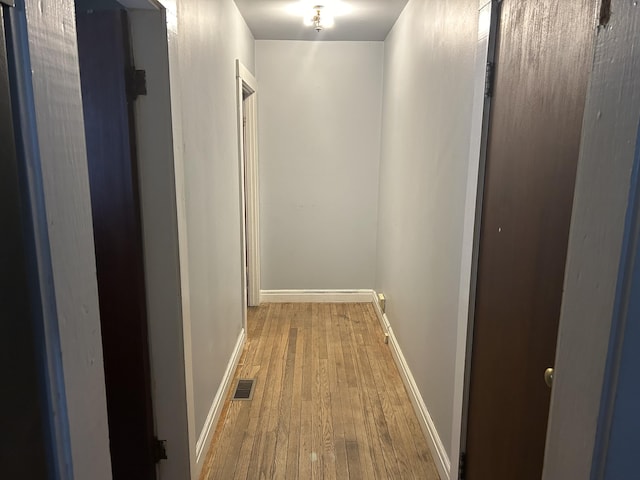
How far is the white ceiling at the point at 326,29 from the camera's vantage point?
9.53ft

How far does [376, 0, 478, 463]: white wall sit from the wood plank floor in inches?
9.2

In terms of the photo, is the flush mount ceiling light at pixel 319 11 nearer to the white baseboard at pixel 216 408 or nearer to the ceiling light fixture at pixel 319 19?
the ceiling light fixture at pixel 319 19

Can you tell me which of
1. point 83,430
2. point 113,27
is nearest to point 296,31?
point 113,27

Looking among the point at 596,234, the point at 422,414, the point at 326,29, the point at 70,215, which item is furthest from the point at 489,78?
the point at 326,29

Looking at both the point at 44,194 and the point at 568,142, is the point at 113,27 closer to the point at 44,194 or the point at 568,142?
the point at 44,194

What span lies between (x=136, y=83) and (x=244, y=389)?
6.24 ft

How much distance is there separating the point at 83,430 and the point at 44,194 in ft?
1.53

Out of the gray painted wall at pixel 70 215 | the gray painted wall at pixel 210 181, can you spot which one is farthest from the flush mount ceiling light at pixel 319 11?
the gray painted wall at pixel 70 215

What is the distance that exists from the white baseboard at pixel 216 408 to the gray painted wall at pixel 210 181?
5cm

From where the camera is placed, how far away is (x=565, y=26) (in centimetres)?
105

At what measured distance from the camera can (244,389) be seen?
9.02 ft

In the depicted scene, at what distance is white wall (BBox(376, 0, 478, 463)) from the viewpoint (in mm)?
1782

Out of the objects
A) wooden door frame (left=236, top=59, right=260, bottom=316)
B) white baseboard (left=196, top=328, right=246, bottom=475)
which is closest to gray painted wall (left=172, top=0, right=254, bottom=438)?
white baseboard (left=196, top=328, right=246, bottom=475)

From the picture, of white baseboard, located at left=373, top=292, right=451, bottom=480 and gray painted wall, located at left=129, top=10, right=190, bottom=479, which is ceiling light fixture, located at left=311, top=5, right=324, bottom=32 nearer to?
gray painted wall, located at left=129, top=10, right=190, bottom=479
